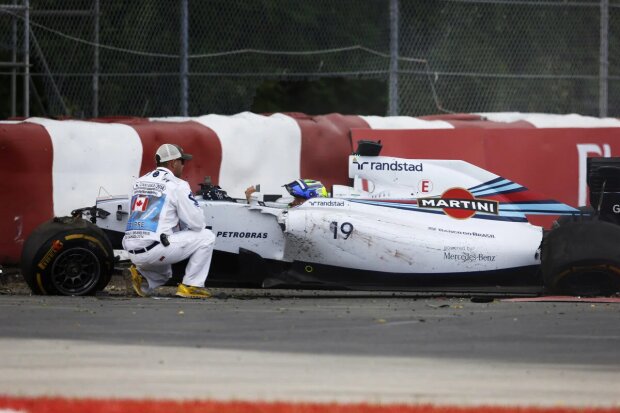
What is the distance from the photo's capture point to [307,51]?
56.9 feet

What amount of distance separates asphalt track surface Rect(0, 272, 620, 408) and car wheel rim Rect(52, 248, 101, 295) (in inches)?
16.4

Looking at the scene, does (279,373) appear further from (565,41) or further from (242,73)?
(565,41)

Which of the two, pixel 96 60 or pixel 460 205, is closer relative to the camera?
pixel 460 205

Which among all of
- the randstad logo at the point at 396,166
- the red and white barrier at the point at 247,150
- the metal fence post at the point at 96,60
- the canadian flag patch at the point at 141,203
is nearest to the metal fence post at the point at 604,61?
the red and white barrier at the point at 247,150

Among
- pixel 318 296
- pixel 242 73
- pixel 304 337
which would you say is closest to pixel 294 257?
pixel 318 296

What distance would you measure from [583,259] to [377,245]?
173cm

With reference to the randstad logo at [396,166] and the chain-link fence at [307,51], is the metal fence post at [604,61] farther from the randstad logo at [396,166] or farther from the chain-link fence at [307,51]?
the randstad logo at [396,166]

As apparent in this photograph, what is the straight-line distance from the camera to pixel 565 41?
1769cm

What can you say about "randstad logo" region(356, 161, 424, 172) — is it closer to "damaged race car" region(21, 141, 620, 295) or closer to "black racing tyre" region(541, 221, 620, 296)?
"damaged race car" region(21, 141, 620, 295)

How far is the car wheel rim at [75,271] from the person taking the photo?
11711 millimetres

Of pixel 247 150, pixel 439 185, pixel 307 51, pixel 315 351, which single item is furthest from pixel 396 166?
pixel 307 51

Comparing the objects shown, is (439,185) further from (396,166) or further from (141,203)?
(141,203)

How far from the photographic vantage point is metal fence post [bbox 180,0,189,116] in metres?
15.9

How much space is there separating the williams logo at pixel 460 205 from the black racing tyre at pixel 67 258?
9.22ft
